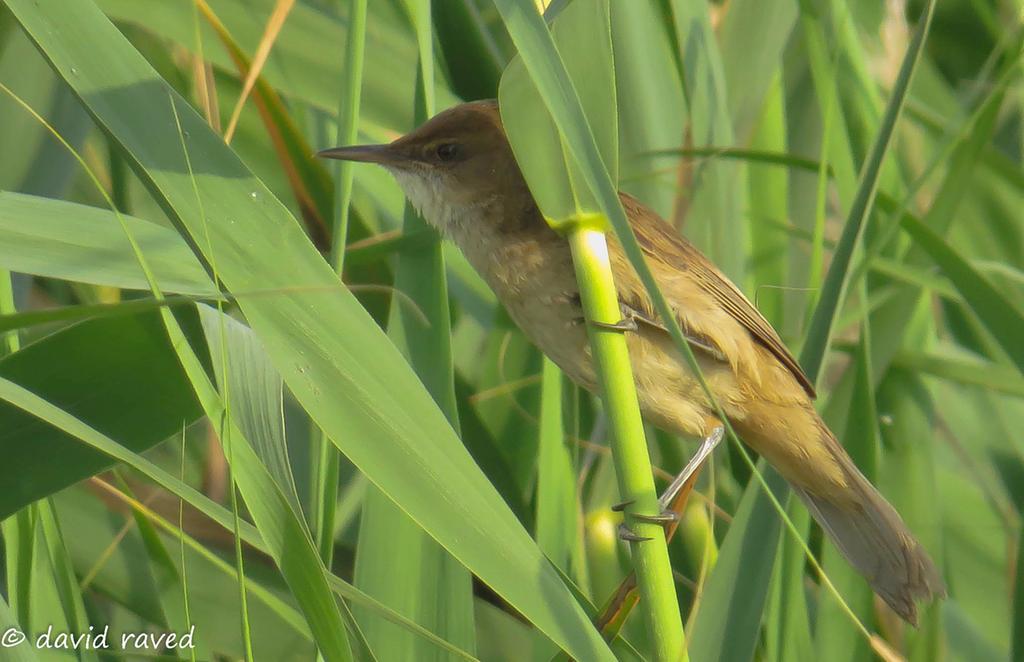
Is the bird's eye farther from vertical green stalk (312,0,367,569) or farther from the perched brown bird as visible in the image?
vertical green stalk (312,0,367,569)

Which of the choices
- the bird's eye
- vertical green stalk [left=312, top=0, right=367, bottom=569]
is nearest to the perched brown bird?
the bird's eye

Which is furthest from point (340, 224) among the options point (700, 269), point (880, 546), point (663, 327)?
point (880, 546)

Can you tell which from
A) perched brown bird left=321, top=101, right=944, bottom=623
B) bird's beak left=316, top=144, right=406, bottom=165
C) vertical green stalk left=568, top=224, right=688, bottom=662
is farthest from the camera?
perched brown bird left=321, top=101, right=944, bottom=623

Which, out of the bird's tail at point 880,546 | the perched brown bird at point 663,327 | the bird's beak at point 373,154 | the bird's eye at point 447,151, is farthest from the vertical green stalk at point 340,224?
the bird's tail at point 880,546

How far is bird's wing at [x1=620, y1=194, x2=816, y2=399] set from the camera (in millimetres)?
2156

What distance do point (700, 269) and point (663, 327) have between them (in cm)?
23

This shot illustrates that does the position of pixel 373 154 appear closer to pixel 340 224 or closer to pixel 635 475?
pixel 340 224

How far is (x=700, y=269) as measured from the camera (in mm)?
2201

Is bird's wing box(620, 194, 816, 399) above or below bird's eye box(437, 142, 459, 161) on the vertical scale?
below

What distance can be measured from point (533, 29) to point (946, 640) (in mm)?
1468

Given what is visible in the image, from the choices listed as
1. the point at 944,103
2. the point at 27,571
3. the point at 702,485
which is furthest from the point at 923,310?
the point at 27,571

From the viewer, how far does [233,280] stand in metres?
1.33

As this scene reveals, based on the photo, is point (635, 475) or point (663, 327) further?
point (663, 327)

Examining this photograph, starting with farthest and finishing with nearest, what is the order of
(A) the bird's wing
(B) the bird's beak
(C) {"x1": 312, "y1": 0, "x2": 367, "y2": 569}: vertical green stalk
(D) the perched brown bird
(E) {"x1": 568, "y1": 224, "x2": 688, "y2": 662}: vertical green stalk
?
(A) the bird's wing, (D) the perched brown bird, (B) the bird's beak, (C) {"x1": 312, "y1": 0, "x2": 367, "y2": 569}: vertical green stalk, (E) {"x1": 568, "y1": 224, "x2": 688, "y2": 662}: vertical green stalk
